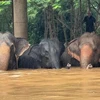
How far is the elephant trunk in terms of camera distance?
17312mm

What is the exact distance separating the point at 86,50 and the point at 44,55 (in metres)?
1.78

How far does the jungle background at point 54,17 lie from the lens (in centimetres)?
2956

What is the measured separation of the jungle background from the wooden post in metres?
4.89

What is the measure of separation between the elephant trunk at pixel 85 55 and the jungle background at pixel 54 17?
1006cm

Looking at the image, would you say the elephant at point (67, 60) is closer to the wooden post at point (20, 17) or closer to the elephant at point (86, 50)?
the elephant at point (86, 50)

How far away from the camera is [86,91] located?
9.34 metres

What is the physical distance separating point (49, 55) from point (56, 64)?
64 cm

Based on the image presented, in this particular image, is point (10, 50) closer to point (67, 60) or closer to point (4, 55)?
point (4, 55)

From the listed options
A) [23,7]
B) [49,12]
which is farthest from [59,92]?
[49,12]

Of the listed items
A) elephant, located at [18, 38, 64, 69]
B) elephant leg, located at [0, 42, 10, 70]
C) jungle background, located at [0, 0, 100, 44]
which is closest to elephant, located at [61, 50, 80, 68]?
elephant, located at [18, 38, 64, 69]

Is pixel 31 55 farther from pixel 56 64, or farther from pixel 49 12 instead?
pixel 49 12

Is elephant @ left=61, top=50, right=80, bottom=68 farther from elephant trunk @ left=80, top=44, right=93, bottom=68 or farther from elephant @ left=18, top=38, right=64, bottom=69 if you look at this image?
elephant trunk @ left=80, top=44, right=93, bottom=68

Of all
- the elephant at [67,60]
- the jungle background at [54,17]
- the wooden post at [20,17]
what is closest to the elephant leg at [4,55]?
the elephant at [67,60]

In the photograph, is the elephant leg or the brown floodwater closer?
the brown floodwater
